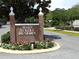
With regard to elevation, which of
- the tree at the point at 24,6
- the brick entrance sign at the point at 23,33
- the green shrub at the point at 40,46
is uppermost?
the tree at the point at 24,6

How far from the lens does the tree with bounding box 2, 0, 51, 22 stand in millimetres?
32938

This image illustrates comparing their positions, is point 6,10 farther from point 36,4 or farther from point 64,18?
point 64,18

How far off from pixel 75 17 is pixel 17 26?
50.4m

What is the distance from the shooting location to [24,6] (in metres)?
33.4

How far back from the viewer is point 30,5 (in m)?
34.0

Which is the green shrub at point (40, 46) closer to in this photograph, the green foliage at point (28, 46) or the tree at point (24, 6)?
the green foliage at point (28, 46)

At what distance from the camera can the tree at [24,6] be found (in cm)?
3294

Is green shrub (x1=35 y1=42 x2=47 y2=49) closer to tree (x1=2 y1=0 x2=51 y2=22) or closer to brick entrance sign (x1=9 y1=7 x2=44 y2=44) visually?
brick entrance sign (x1=9 y1=7 x2=44 y2=44)

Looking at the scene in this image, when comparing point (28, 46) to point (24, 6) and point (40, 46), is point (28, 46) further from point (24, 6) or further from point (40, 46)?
point (24, 6)

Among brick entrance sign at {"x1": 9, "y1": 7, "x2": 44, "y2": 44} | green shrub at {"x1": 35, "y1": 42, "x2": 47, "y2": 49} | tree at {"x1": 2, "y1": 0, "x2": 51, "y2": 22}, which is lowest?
green shrub at {"x1": 35, "y1": 42, "x2": 47, "y2": 49}

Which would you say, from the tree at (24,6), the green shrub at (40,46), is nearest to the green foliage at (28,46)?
the green shrub at (40,46)

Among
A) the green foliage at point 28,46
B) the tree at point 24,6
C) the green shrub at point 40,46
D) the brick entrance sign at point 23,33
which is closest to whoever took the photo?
the green foliage at point 28,46

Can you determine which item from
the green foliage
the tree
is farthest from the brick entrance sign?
the tree

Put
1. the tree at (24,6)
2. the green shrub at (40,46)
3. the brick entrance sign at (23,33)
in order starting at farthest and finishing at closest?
the tree at (24,6)
the brick entrance sign at (23,33)
the green shrub at (40,46)
